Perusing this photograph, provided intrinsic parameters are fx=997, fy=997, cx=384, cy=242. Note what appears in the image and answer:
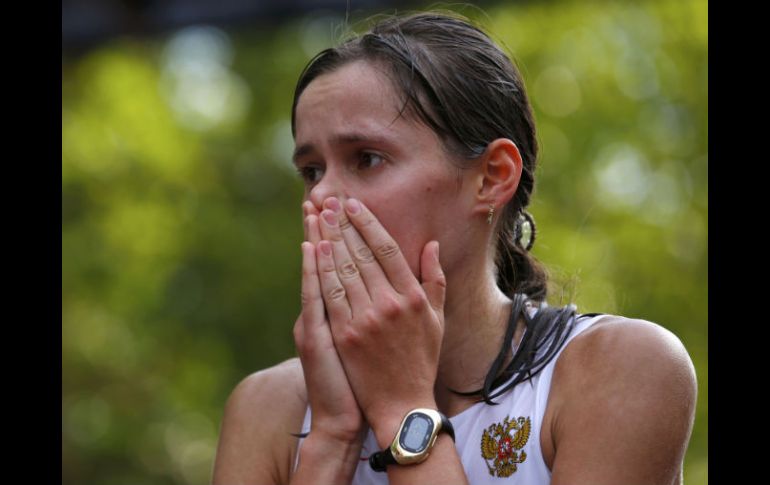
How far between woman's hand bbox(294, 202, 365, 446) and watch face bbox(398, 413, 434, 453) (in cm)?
20

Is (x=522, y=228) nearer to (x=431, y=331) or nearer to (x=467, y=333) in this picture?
(x=467, y=333)

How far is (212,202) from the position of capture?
489 inches

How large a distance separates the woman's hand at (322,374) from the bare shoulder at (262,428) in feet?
0.89

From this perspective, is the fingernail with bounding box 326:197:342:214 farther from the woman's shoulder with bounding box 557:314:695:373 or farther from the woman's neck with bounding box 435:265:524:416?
the woman's shoulder with bounding box 557:314:695:373

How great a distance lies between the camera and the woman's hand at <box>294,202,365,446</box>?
9.45 feet

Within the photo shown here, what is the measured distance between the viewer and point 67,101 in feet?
41.7

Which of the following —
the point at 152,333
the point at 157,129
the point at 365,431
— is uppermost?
the point at 365,431

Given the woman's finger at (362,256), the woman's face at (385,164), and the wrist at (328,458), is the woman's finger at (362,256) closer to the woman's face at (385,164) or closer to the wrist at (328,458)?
the woman's face at (385,164)

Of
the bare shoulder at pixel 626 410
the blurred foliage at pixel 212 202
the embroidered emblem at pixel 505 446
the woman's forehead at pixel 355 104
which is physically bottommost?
the blurred foliage at pixel 212 202

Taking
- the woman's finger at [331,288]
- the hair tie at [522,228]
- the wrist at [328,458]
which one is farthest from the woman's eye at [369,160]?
the wrist at [328,458]

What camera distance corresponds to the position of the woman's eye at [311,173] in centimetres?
313
